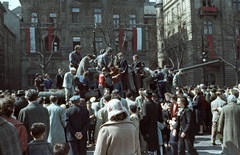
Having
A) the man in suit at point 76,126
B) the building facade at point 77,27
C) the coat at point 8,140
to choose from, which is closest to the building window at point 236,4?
the building facade at point 77,27

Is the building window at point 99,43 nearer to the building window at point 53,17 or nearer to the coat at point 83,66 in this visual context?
the building window at point 53,17

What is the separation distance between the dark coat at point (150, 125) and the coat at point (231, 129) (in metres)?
1.84

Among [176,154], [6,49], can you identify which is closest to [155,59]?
[6,49]

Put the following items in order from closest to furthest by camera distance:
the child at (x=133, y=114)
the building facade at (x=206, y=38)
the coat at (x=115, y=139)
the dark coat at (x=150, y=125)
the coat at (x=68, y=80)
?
the coat at (x=115, y=139) → the child at (x=133, y=114) → the dark coat at (x=150, y=125) → the coat at (x=68, y=80) → the building facade at (x=206, y=38)

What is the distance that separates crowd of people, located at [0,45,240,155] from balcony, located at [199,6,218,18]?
1294 inches

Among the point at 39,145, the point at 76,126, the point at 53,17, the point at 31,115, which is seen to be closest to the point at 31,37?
the point at 53,17


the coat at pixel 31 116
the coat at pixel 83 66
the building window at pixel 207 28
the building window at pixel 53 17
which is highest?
the building window at pixel 53 17

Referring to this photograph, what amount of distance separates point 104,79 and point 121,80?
160 cm

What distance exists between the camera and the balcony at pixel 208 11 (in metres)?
49.1

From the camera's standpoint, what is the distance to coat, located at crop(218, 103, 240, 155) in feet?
27.8

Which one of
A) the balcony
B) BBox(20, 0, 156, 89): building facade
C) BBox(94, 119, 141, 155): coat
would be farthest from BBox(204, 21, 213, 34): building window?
BBox(94, 119, 141, 155): coat

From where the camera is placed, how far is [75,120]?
→ 28.3 feet

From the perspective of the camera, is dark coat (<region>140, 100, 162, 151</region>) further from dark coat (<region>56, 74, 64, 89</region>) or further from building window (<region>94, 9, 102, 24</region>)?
building window (<region>94, 9, 102, 24</region>)

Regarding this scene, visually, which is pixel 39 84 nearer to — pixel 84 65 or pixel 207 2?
pixel 84 65
